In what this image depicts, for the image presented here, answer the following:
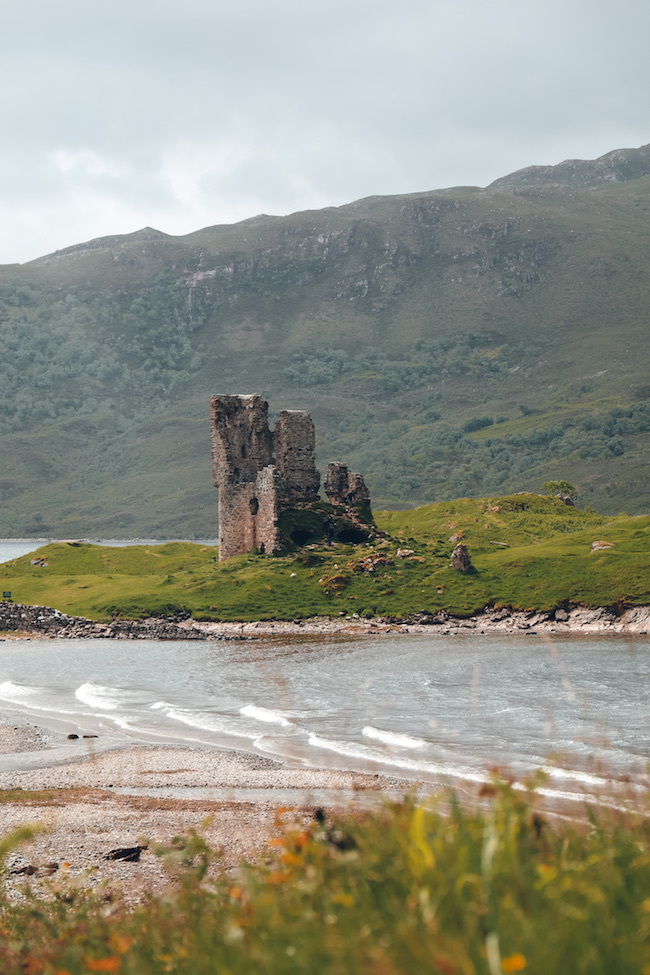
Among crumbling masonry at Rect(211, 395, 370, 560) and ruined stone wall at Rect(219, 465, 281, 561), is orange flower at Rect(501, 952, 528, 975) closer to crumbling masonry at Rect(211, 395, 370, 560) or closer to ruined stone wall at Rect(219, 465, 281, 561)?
ruined stone wall at Rect(219, 465, 281, 561)

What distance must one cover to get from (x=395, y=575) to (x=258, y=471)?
13.6 meters

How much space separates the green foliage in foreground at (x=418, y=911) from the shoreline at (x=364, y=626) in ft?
152

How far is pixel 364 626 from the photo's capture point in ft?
180

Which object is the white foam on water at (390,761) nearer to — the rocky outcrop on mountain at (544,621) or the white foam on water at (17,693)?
the white foam on water at (17,693)

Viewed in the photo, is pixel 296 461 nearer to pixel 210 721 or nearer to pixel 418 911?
pixel 210 721

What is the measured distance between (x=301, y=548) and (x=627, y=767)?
46.0 metres

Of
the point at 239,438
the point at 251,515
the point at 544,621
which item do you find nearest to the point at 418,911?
the point at 544,621

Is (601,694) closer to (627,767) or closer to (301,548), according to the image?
(627,767)

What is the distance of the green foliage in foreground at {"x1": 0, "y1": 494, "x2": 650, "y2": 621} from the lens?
56.2m

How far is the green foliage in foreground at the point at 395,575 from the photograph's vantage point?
56188 mm

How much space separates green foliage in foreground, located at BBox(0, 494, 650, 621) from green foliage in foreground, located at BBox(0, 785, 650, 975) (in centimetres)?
4943

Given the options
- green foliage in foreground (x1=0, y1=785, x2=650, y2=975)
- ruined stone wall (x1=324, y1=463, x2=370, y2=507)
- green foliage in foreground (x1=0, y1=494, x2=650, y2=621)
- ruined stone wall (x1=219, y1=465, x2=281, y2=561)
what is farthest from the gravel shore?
ruined stone wall (x1=324, y1=463, x2=370, y2=507)

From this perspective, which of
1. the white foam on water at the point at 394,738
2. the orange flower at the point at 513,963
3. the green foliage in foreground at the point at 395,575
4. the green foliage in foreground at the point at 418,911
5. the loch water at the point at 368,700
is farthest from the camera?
the green foliage in foreground at the point at 395,575

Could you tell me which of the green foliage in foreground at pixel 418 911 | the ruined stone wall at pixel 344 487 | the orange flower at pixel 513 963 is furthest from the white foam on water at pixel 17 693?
the orange flower at pixel 513 963
